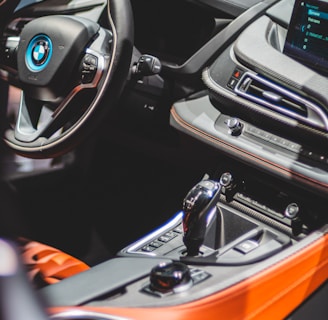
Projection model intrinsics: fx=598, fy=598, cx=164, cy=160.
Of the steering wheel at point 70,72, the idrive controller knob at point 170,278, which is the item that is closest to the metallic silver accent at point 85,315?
the idrive controller knob at point 170,278

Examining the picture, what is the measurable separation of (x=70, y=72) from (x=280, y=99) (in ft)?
1.57

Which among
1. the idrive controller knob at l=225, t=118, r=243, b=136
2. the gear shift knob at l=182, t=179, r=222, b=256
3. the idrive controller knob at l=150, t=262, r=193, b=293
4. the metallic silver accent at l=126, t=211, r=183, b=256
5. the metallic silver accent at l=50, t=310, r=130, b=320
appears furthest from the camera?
the idrive controller knob at l=225, t=118, r=243, b=136

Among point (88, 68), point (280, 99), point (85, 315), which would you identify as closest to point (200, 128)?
point (280, 99)

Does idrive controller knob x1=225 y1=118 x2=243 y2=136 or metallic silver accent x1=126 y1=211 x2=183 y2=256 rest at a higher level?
idrive controller knob x1=225 y1=118 x2=243 y2=136

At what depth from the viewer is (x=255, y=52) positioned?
1.45 metres

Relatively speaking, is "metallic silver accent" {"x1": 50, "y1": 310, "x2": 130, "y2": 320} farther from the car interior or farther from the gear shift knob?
the gear shift knob

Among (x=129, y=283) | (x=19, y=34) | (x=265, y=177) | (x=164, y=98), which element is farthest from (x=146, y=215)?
(x=129, y=283)

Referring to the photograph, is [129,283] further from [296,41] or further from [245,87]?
[296,41]

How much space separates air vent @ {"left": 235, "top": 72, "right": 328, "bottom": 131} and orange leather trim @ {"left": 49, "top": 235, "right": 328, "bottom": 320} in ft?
0.86

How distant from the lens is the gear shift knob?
1223 mm

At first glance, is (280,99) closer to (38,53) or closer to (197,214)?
(197,214)

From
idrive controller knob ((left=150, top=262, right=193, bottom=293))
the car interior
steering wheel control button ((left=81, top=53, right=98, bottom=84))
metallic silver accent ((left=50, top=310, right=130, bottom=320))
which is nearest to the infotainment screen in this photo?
the car interior

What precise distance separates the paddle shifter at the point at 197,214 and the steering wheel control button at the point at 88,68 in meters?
0.34

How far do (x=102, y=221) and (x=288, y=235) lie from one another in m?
0.86
